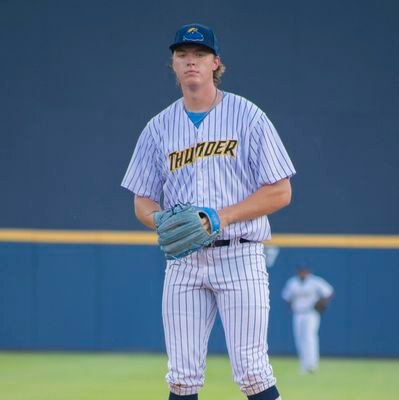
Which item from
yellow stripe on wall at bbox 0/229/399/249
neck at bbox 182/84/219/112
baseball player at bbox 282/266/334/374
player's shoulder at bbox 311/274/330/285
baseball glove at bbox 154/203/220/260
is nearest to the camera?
baseball glove at bbox 154/203/220/260

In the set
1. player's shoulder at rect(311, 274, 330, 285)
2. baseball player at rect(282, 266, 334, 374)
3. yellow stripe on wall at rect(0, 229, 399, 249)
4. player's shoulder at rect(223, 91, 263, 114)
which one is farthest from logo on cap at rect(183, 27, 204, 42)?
yellow stripe on wall at rect(0, 229, 399, 249)

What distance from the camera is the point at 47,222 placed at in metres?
14.0

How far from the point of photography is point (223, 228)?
425 centimetres

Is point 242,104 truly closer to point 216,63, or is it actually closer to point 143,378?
point 216,63

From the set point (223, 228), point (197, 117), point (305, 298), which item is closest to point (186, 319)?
point (223, 228)

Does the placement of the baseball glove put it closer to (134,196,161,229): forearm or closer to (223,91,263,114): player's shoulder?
(134,196,161,229): forearm

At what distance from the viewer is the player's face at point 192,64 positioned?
14.1 ft

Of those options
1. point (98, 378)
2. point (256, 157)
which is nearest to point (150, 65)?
point (98, 378)

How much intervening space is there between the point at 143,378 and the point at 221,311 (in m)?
6.61

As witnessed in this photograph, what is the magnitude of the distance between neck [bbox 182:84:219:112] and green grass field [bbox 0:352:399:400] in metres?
4.63

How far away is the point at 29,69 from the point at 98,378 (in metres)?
4.76

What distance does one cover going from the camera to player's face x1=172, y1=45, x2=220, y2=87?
429 cm

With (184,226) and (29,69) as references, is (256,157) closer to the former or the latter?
(184,226)

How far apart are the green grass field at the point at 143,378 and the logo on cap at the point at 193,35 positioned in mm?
4848
